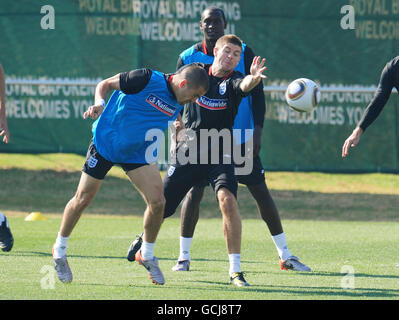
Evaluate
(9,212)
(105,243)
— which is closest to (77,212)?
(105,243)

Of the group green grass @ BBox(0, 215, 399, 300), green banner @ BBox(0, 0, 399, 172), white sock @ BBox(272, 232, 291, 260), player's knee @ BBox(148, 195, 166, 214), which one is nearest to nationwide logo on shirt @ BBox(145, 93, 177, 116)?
player's knee @ BBox(148, 195, 166, 214)

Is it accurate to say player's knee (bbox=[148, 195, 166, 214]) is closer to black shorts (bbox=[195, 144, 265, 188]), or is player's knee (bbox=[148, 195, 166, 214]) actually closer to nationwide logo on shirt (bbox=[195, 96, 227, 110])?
nationwide logo on shirt (bbox=[195, 96, 227, 110])

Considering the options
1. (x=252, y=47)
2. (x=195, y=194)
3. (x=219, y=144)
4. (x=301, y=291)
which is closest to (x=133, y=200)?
(x=252, y=47)

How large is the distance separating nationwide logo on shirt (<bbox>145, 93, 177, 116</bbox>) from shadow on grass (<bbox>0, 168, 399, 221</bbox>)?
6.96 metres

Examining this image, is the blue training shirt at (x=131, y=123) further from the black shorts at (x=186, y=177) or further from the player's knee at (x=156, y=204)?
the black shorts at (x=186, y=177)

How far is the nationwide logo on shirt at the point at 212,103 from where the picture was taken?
7.75 meters

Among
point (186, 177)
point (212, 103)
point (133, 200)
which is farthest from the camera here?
point (133, 200)

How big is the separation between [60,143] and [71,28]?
2078 mm

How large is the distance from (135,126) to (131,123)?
0.04 metres

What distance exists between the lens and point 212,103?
7.80m

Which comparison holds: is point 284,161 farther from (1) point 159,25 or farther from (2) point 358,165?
(1) point 159,25

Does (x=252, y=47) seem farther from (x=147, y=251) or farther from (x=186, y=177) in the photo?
(x=147, y=251)

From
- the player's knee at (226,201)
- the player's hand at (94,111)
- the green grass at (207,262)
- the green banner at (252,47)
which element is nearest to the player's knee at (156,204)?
the player's knee at (226,201)

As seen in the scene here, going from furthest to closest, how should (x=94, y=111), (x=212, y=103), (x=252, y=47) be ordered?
(x=252, y=47) < (x=212, y=103) < (x=94, y=111)
